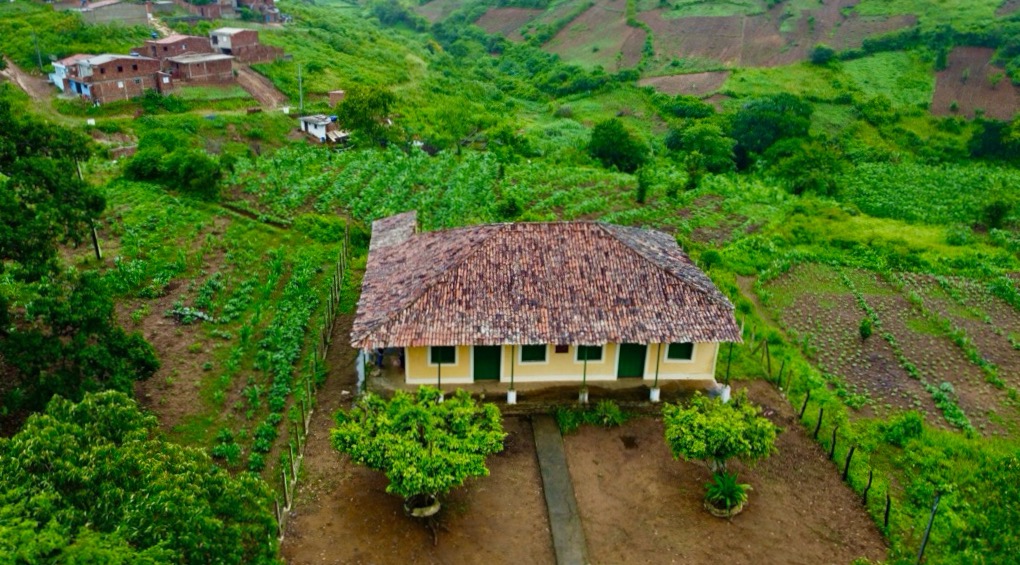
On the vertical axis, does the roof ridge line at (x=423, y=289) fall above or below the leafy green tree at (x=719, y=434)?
above

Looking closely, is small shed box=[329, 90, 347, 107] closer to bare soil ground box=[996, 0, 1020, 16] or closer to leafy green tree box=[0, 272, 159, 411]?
leafy green tree box=[0, 272, 159, 411]

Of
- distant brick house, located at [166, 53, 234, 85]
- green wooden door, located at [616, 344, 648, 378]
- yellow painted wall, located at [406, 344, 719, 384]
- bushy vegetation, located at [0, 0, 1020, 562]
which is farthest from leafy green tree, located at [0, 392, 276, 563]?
distant brick house, located at [166, 53, 234, 85]

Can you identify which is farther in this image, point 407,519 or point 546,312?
point 546,312

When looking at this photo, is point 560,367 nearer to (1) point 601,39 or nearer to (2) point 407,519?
(2) point 407,519

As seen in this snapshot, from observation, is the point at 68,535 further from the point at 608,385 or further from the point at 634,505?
the point at 608,385

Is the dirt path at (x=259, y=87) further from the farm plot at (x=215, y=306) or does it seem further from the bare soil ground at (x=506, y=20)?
the bare soil ground at (x=506, y=20)

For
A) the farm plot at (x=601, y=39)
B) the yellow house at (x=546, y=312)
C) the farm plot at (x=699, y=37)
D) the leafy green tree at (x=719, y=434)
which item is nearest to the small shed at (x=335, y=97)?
the farm plot at (x=601, y=39)

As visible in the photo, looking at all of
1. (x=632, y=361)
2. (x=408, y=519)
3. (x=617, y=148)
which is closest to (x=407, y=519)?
(x=408, y=519)
